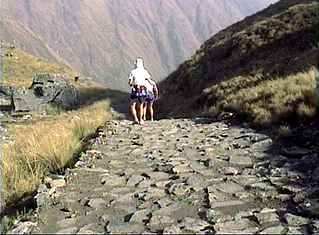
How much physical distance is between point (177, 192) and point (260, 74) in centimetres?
1828

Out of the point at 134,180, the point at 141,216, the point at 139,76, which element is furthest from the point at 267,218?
the point at 139,76

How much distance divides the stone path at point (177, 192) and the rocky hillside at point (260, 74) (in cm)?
342

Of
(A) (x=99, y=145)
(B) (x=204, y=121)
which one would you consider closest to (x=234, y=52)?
(B) (x=204, y=121)

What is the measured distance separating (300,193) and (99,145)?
16.5ft

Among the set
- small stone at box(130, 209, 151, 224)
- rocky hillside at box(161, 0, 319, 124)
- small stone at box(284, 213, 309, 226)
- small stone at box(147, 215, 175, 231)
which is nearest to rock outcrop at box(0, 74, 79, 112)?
rocky hillside at box(161, 0, 319, 124)

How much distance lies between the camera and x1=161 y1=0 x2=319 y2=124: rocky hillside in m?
13.7

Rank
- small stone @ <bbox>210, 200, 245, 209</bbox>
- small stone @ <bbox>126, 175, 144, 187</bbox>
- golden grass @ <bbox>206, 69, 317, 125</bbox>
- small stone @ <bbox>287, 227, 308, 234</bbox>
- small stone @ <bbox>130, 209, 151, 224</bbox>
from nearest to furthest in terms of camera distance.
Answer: small stone @ <bbox>287, 227, 308, 234</bbox> < small stone @ <bbox>130, 209, 151, 224</bbox> < small stone @ <bbox>210, 200, 245, 209</bbox> < small stone @ <bbox>126, 175, 144, 187</bbox> < golden grass @ <bbox>206, 69, 317, 125</bbox>

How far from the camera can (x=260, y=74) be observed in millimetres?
24594

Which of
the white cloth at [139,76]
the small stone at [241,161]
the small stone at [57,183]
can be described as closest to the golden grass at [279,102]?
the white cloth at [139,76]

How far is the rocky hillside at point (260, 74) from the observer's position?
13742 millimetres

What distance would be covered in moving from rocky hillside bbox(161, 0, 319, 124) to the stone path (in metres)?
3.42

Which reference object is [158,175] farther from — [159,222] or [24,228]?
[24,228]

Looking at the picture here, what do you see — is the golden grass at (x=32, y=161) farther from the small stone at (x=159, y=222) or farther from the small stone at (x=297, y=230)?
the small stone at (x=297, y=230)

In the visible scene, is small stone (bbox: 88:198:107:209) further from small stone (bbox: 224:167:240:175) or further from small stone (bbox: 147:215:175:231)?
small stone (bbox: 224:167:240:175)
